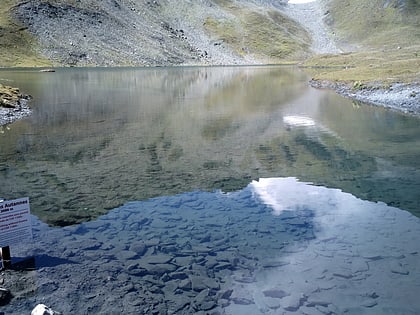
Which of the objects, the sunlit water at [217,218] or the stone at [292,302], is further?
the sunlit water at [217,218]

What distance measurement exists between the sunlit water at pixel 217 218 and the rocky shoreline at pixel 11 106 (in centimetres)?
351

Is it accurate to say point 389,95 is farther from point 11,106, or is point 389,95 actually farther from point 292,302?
point 292,302

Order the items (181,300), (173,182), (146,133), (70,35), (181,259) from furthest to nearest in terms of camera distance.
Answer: (70,35) < (146,133) < (173,182) < (181,259) < (181,300)

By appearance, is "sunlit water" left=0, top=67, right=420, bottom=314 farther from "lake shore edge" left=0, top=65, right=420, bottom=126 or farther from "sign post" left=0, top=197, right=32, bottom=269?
"lake shore edge" left=0, top=65, right=420, bottom=126

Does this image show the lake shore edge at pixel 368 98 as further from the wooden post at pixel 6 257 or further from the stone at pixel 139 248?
the stone at pixel 139 248

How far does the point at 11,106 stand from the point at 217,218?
35.2 metres

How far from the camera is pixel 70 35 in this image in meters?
159

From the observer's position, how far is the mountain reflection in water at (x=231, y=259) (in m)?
10.6

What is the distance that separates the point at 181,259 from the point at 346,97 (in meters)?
54.7

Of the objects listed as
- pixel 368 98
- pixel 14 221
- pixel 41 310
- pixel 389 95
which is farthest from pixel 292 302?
pixel 368 98

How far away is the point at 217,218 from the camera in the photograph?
Answer: 637 inches

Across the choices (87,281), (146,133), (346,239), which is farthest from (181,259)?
(146,133)

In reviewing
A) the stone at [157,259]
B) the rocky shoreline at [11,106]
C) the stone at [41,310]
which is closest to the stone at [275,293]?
the stone at [157,259]

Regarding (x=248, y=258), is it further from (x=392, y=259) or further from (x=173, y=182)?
(x=173, y=182)
